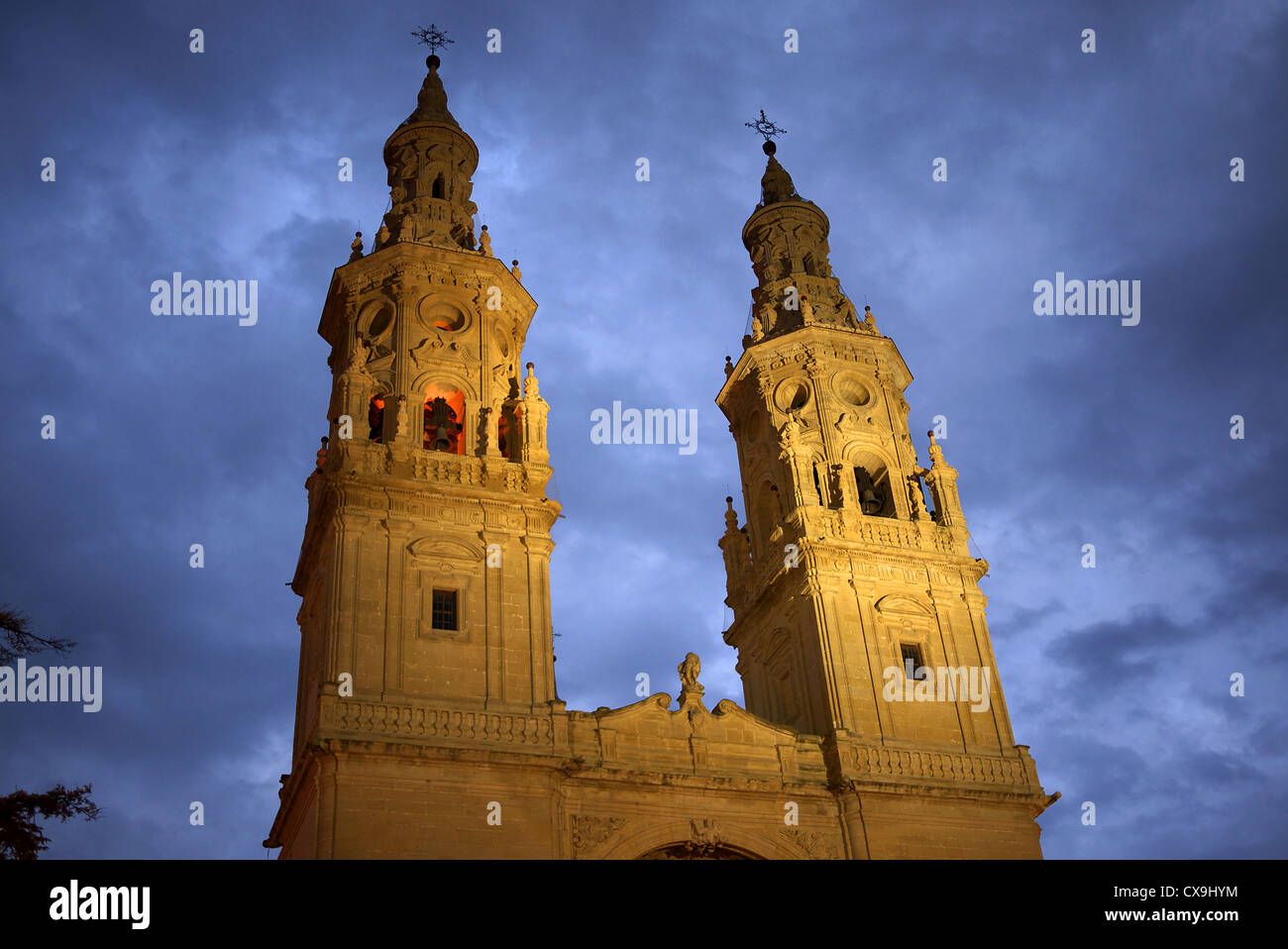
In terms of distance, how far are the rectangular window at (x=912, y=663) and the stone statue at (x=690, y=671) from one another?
18.9ft

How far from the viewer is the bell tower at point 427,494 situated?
1174 inches

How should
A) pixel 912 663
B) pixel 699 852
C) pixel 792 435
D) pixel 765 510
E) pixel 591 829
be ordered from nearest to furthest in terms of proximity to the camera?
pixel 591 829 < pixel 699 852 < pixel 912 663 < pixel 792 435 < pixel 765 510

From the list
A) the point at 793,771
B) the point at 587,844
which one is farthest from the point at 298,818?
the point at 793,771

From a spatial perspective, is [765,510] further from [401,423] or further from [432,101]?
[432,101]

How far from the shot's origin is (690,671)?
33.0 metres

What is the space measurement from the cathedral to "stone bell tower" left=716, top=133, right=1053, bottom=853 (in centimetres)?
8

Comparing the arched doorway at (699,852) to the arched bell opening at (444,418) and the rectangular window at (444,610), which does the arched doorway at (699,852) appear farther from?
the arched bell opening at (444,418)

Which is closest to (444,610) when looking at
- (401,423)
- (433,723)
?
(433,723)

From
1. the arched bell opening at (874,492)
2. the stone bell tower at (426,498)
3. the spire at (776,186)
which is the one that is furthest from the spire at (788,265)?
the stone bell tower at (426,498)

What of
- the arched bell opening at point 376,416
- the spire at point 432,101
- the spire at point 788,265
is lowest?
the arched bell opening at point 376,416

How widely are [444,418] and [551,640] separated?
7948 mm

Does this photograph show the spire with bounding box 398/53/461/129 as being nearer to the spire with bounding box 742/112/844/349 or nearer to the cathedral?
the cathedral

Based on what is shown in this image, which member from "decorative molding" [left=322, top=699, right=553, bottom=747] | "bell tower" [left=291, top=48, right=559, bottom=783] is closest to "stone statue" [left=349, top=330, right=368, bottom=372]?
"bell tower" [left=291, top=48, right=559, bottom=783]
